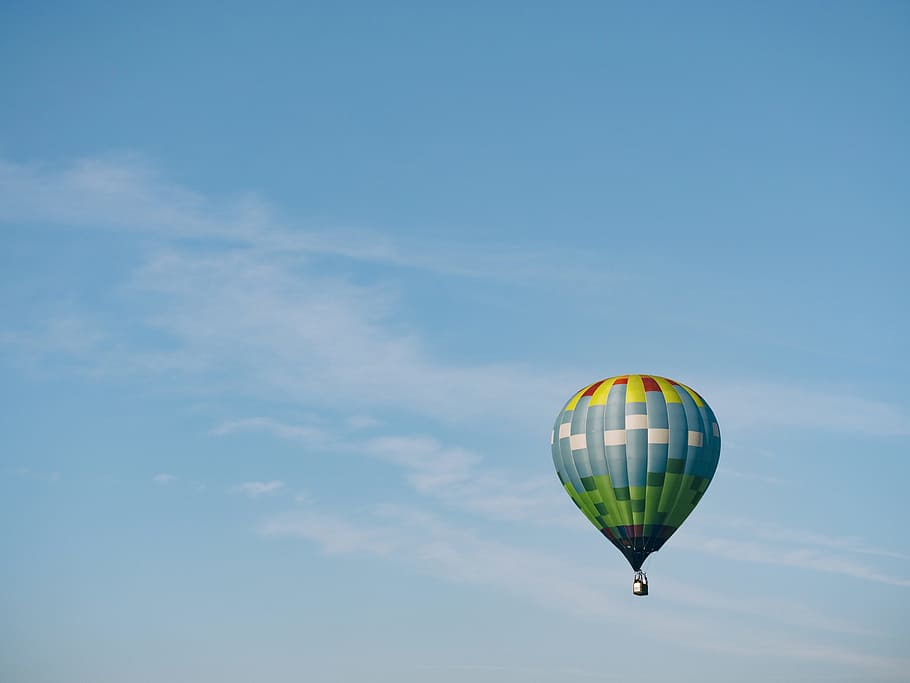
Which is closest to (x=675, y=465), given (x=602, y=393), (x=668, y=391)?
(x=668, y=391)

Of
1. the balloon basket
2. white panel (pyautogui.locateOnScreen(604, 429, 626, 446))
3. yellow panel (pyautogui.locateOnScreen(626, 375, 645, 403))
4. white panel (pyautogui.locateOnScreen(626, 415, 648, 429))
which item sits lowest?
the balloon basket

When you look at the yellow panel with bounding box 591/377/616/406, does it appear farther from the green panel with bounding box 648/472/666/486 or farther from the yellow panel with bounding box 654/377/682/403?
the green panel with bounding box 648/472/666/486

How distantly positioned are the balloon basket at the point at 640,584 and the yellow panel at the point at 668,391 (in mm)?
9726

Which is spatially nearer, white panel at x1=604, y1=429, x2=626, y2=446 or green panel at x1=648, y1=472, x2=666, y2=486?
green panel at x1=648, y1=472, x2=666, y2=486

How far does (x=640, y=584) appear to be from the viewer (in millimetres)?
72375

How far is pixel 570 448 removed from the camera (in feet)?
243

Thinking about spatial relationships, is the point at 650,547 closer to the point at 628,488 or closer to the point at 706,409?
the point at 628,488

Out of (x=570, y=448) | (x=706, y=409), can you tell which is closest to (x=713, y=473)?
(x=706, y=409)

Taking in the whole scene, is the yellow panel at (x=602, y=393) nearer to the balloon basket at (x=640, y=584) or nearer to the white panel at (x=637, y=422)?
the white panel at (x=637, y=422)

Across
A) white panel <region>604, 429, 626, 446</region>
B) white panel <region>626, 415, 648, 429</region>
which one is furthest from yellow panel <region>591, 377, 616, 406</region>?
white panel <region>626, 415, 648, 429</region>

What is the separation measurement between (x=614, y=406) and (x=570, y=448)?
11.4ft

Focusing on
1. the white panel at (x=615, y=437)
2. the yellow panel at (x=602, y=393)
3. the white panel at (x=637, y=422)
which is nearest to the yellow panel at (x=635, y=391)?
the white panel at (x=637, y=422)

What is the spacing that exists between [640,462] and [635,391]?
13.4 ft

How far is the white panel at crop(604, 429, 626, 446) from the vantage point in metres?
72.4
